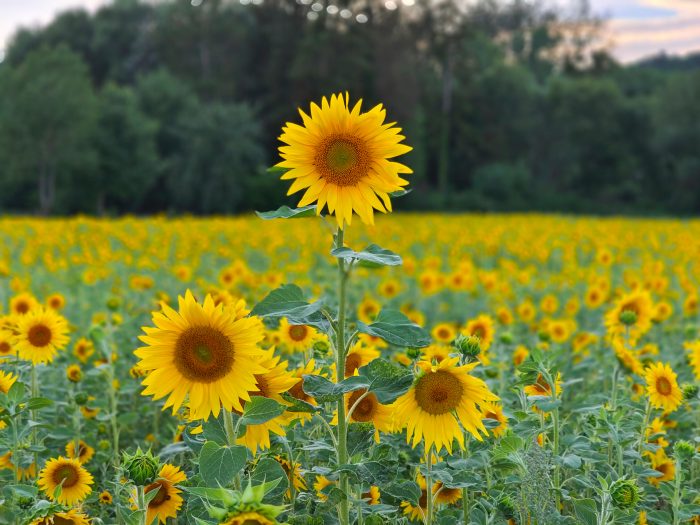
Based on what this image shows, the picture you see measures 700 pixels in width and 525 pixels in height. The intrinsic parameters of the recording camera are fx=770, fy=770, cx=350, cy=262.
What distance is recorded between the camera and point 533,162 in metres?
45.9

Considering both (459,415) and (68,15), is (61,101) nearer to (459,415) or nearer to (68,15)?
(68,15)

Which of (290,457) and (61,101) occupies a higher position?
(61,101)

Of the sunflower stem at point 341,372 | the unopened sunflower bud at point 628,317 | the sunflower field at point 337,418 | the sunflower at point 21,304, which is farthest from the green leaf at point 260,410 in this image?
the sunflower at point 21,304

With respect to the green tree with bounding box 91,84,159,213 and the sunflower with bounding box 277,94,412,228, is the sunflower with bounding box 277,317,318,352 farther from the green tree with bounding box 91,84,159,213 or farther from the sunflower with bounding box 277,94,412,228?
the green tree with bounding box 91,84,159,213

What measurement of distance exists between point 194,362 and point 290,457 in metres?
0.54

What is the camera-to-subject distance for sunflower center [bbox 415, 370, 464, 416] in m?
1.79

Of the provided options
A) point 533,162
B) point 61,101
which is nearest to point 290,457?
point 61,101

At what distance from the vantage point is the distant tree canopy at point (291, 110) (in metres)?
29.3

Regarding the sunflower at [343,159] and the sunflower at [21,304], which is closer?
the sunflower at [343,159]

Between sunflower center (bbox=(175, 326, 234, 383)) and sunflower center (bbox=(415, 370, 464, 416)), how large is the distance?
0.46 m

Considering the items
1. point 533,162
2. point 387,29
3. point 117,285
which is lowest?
point 117,285

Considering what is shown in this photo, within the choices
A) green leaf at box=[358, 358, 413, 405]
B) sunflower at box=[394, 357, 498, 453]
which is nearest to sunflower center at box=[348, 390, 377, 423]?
sunflower at box=[394, 357, 498, 453]

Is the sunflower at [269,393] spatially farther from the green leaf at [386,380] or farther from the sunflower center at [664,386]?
the sunflower center at [664,386]

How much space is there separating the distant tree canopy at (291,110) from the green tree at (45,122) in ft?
0.23
